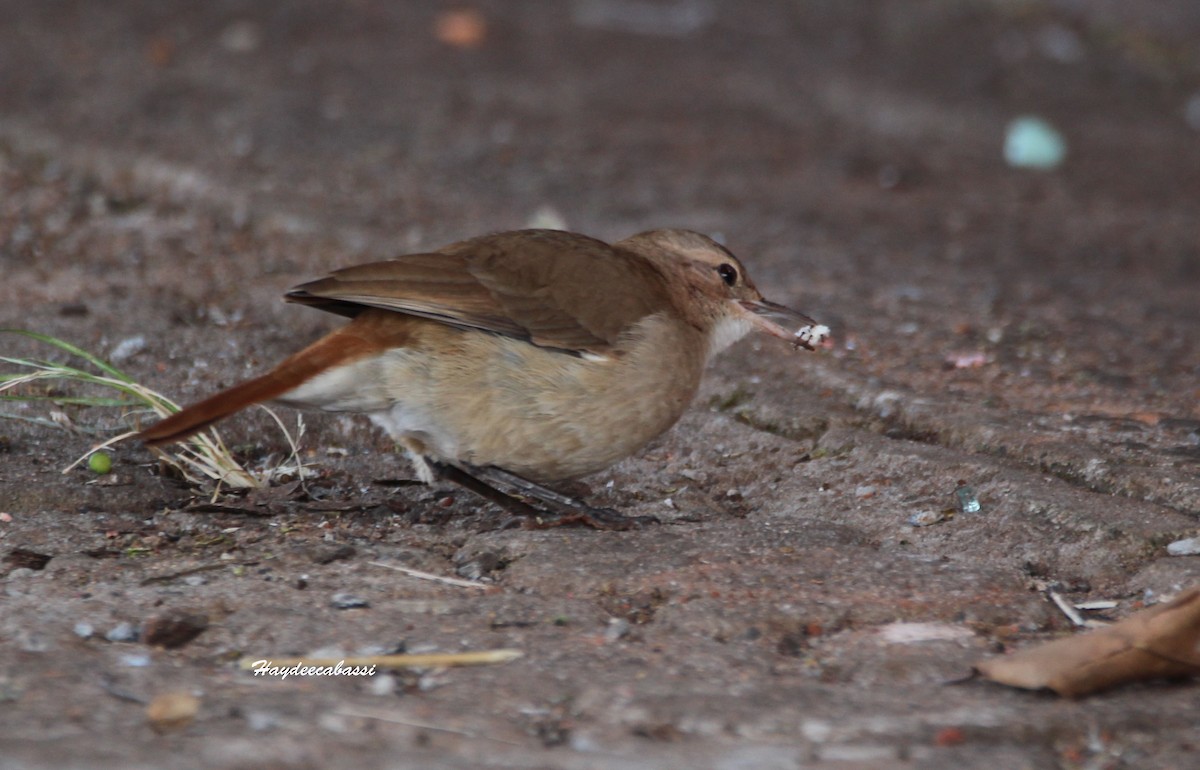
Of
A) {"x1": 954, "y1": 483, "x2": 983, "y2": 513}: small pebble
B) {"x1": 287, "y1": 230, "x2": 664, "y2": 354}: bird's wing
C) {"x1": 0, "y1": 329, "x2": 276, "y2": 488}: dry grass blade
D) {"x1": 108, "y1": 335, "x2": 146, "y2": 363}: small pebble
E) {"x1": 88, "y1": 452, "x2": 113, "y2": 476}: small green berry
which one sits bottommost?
{"x1": 88, "y1": 452, "x2": 113, "y2": 476}: small green berry

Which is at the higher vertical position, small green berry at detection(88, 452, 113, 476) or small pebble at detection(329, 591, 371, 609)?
small green berry at detection(88, 452, 113, 476)

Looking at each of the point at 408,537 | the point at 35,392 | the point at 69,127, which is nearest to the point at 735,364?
the point at 408,537

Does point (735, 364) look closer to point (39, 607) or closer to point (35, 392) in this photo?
point (35, 392)

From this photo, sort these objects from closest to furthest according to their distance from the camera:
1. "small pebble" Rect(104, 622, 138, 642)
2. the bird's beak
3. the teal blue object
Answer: "small pebble" Rect(104, 622, 138, 642)
the bird's beak
the teal blue object

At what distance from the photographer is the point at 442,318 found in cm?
360

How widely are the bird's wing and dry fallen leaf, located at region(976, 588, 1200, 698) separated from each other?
148cm

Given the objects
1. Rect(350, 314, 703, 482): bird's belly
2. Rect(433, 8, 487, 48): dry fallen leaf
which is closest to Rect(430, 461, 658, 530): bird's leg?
Rect(350, 314, 703, 482): bird's belly

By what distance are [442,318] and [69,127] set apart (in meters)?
4.00

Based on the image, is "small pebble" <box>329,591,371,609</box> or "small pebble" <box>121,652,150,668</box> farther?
"small pebble" <box>329,591,371,609</box>

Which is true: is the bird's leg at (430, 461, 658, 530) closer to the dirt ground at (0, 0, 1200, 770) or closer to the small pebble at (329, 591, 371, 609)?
the dirt ground at (0, 0, 1200, 770)

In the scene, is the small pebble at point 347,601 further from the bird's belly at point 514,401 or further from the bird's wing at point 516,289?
the bird's wing at point 516,289

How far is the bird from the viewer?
141 inches

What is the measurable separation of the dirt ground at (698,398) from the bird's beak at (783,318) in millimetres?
236

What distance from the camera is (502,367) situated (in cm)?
364
